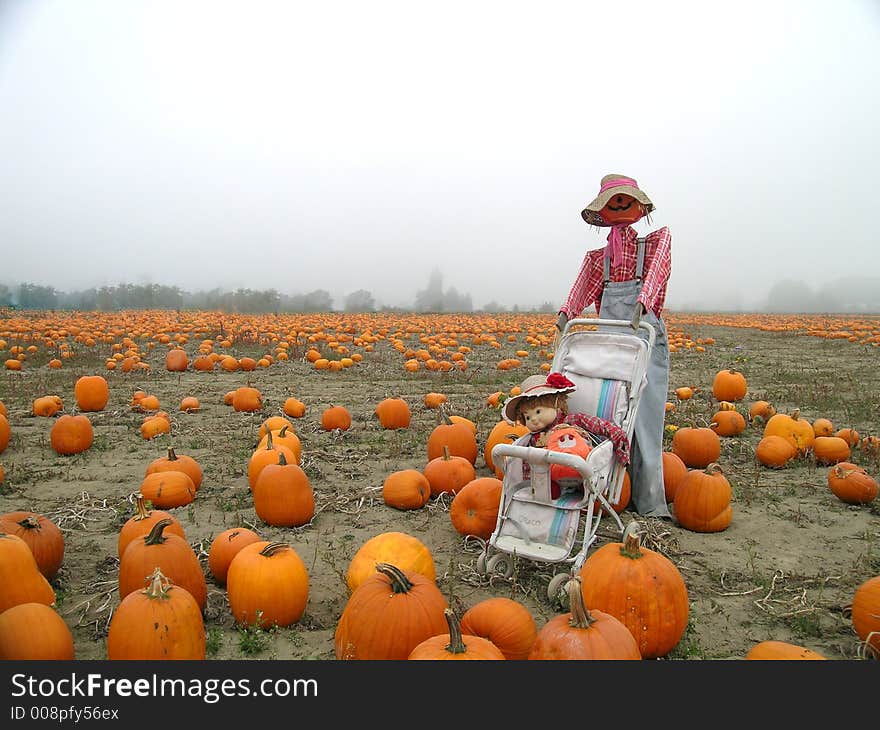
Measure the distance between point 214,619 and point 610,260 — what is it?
3682mm

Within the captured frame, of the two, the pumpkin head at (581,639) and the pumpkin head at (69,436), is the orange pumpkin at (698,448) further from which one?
the pumpkin head at (69,436)

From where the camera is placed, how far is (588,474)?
3.25 meters

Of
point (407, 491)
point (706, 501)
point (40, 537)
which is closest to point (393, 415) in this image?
point (407, 491)

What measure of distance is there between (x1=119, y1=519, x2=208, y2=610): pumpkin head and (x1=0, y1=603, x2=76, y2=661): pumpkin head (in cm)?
45

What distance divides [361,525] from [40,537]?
195 cm

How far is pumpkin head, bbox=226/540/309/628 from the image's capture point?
9.65ft

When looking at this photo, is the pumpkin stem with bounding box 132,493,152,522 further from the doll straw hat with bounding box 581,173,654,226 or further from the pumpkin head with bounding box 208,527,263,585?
the doll straw hat with bounding box 581,173,654,226

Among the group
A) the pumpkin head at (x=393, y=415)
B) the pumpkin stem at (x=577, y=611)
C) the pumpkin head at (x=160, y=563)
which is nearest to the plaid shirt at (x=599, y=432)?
the pumpkin stem at (x=577, y=611)

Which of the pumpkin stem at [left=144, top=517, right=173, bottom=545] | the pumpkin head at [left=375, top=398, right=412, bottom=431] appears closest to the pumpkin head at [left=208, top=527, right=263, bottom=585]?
the pumpkin stem at [left=144, top=517, right=173, bottom=545]

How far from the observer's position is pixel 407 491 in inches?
181

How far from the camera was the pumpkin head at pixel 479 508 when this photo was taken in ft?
12.9

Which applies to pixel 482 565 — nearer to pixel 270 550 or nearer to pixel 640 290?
pixel 270 550

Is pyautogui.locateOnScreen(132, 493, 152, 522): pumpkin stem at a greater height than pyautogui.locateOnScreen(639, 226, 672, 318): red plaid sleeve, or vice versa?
pyautogui.locateOnScreen(639, 226, 672, 318): red plaid sleeve
